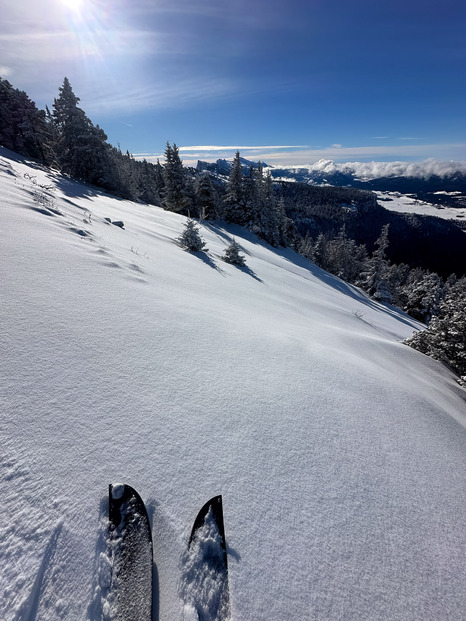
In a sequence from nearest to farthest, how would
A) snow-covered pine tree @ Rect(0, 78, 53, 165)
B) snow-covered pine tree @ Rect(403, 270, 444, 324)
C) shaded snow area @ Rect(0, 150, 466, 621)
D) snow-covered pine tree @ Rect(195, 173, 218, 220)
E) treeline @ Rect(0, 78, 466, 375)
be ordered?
1. shaded snow area @ Rect(0, 150, 466, 621)
2. treeline @ Rect(0, 78, 466, 375)
3. snow-covered pine tree @ Rect(0, 78, 53, 165)
4. snow-covered pine tree @ Rect(195, 173, 218, 220)
5. snow-covered pine tree @ Rect(403, 270, 444, 324)

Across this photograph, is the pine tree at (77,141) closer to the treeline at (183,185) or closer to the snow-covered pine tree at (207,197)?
the treeline at (183,185)

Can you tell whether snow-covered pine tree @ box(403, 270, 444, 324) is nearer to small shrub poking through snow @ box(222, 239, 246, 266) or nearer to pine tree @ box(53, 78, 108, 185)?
small shrub poking through snow @ box(222, 239, 246, 266)

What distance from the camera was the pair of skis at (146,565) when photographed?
1465mm

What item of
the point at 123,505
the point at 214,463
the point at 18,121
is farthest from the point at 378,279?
the point at 18,121

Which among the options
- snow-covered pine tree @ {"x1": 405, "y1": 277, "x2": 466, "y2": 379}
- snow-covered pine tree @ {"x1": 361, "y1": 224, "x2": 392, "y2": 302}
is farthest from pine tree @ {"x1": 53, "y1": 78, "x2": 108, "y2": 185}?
snow-covered pine tree @ {"x1": 361, "y1": 224, "x2": 392, "y2": 302}

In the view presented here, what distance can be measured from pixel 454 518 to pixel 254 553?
2.02 meters

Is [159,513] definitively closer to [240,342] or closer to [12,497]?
[12,497]

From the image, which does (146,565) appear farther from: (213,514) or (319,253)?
(319,253)

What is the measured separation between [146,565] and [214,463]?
0.75m

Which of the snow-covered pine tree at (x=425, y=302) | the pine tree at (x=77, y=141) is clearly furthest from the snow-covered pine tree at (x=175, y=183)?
the snow-covered pine tree at (x=425, y=302)

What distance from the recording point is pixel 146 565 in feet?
5.32

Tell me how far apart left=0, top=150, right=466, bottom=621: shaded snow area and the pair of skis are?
58 mm

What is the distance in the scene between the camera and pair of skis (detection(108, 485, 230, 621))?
57.7 inches

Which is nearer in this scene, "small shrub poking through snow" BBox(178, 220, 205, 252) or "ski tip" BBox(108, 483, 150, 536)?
"ski tip" BBox(108, 483, 150, 536)
